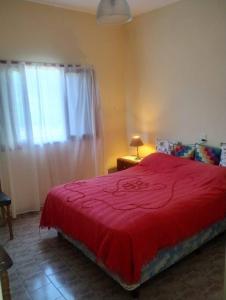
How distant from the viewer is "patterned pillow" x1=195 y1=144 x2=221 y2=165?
3.16m

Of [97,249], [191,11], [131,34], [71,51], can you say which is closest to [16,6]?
[71,51]

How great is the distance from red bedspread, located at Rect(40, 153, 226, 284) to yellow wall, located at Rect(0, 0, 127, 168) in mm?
1483

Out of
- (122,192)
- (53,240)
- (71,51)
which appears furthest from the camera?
(71,51)

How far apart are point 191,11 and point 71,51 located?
1734 mm

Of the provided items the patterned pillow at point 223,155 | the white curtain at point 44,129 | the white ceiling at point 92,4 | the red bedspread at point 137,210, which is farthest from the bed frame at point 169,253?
the white ceiling at point 92,4

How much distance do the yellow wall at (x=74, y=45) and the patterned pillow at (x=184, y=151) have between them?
1.30 m

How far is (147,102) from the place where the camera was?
4.18 meters

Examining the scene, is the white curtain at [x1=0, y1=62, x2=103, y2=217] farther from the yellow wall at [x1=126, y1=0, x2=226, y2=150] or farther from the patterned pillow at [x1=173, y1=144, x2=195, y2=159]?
the patterned pillow at [x1=173, y1=144, x2=195, y2=159]

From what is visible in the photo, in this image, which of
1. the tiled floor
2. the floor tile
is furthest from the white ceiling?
the floor tile

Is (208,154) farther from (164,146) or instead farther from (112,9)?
(112,9)

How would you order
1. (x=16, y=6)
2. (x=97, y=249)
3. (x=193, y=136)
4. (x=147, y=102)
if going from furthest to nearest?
1. (x=147, y=102)
2. (x=193, y=136)
3. (x=16, y=6)
4. (x=97, y=249)

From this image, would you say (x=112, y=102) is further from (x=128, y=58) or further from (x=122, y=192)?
(x=122, y=192)

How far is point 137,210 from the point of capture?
2162 mm

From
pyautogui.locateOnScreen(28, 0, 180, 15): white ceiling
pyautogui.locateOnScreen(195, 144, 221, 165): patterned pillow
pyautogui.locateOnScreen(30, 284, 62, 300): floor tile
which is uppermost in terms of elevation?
pyautogui.locateOnScreen(28, 0, 180, 15): white ceiling
